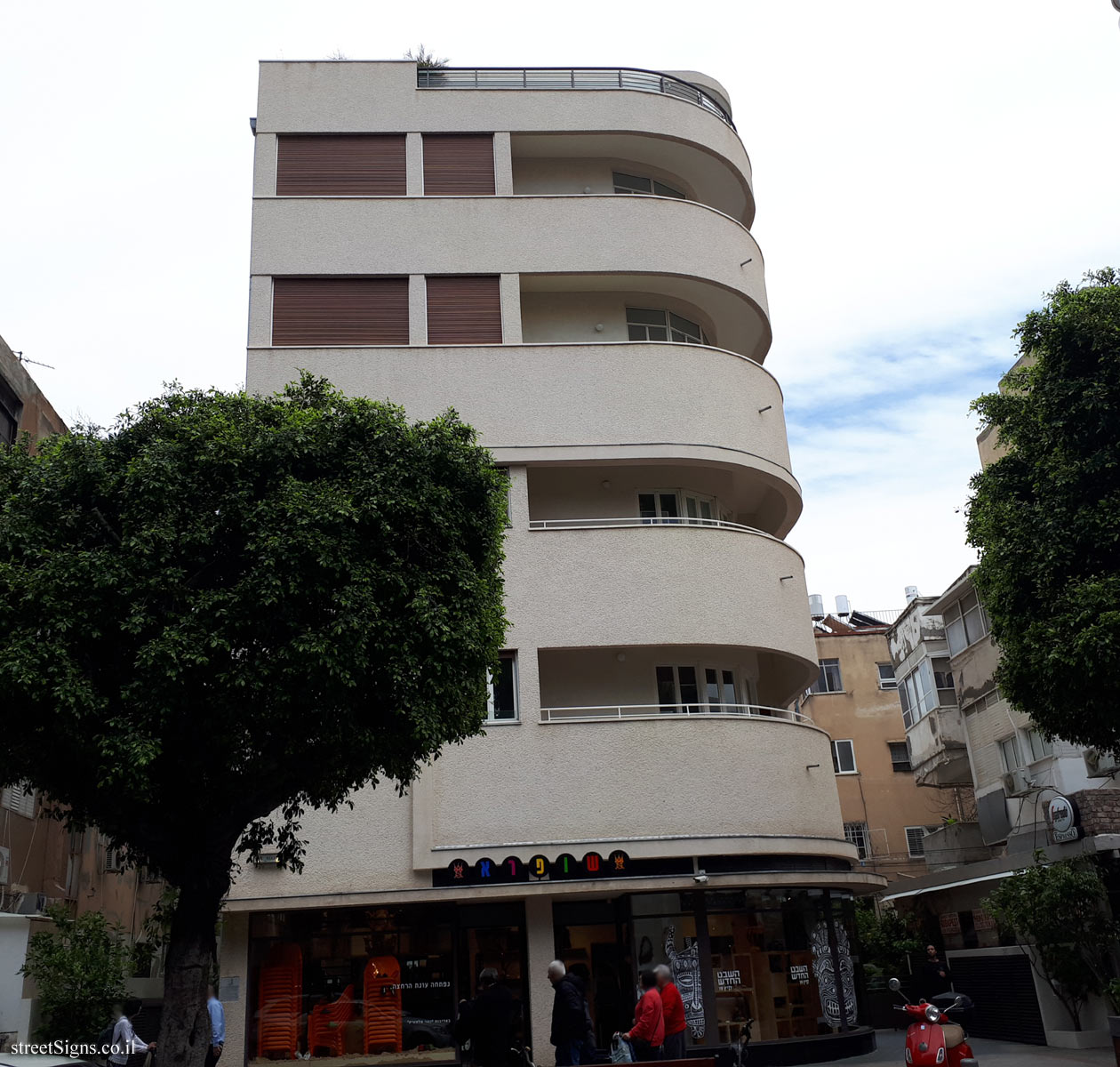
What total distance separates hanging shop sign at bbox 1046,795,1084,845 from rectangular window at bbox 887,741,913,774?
22.1 m

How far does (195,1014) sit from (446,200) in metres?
17.4

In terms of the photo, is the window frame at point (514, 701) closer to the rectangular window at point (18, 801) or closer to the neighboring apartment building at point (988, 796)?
the rectangular window at point (18, 801)

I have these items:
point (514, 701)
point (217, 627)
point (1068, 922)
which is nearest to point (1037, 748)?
point (1068, 922)

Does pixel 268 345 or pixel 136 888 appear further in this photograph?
pixel 136 888

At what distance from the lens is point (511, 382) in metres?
23.7

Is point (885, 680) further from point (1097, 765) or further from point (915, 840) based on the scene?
point (1097, 765)

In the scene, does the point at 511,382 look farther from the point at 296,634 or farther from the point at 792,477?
the point at 296,634

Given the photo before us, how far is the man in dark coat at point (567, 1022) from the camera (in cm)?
1388

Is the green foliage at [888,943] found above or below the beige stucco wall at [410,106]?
below

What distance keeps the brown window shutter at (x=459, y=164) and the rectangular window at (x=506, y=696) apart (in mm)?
10627

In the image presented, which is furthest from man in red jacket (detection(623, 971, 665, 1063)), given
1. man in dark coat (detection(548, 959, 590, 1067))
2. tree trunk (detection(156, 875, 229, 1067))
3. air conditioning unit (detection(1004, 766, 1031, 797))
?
air conditioning unit (detection(1004, 766, 1031, 797))

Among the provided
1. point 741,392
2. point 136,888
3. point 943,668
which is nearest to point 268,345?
point 741,392

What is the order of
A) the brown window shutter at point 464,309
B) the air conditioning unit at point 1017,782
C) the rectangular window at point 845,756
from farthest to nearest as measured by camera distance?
the rectangular window at point 845,756 < the air conditioning unit at point 1017,782 < the brown window shutter at point 464,309

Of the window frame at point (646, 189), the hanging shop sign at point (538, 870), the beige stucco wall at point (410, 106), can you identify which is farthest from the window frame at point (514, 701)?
the beige stucco wall at point (410, 106)
